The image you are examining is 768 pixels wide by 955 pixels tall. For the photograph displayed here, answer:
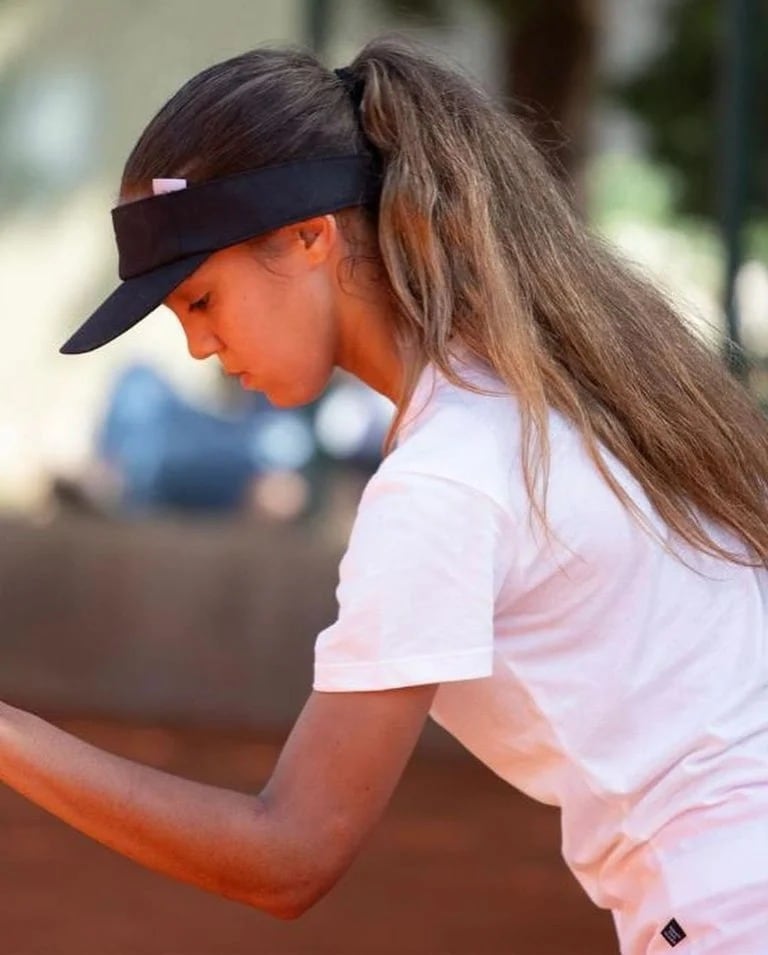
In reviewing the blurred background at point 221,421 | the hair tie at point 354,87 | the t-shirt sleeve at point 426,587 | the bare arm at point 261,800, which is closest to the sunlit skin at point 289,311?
the hair tie at point 354,87

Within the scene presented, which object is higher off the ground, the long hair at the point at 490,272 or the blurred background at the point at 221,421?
the long hair at the point at 490,272

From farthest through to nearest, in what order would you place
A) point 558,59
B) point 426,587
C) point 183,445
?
point 183,445, point 558,59, point 426,587

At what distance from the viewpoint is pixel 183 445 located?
9.03m

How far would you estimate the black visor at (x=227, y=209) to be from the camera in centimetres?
202

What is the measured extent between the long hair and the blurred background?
12.3 feet

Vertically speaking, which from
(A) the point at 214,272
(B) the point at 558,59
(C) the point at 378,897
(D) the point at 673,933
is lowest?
(C) the point at 378,897

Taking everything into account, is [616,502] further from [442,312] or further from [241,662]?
[241,662]

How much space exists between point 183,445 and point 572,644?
7.19 metres

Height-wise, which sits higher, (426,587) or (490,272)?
(490,272)

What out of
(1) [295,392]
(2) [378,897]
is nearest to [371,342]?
(1) [295,392]

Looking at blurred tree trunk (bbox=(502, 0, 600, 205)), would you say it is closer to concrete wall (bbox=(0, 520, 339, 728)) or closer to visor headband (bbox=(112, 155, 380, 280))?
concrete wall (bbox=(0, 520, 339, 728))

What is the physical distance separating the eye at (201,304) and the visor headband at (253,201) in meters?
0.05

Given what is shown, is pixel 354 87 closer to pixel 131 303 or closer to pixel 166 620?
pixel 131 303

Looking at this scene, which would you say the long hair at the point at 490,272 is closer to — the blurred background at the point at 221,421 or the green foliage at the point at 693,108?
the blurred background at the point at 221,421
